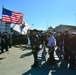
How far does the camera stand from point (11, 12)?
68.2ft

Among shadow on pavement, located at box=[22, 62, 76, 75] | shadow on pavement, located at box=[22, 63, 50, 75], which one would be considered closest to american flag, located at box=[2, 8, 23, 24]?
shadow on pavement, located at box=[22, 63, 50, 75]

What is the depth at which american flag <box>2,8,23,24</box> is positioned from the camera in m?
20.2

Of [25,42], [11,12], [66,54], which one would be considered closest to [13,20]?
[11,12]

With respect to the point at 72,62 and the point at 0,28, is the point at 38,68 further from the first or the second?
the point at 0,28

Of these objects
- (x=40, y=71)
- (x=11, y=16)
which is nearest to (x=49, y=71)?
(x=40, y=71)

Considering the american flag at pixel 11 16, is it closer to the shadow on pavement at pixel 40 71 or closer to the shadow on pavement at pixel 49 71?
the shadow on pavement at pixel 40 71

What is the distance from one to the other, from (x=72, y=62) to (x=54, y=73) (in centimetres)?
136

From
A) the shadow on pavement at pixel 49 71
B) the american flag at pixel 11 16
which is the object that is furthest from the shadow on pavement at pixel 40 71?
the american flag at pixel 11 16

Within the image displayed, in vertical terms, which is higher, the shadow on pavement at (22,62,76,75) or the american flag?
the american flag

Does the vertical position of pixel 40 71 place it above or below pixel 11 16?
below

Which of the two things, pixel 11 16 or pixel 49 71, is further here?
pixel 11 16

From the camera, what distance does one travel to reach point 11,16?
68.1 feet

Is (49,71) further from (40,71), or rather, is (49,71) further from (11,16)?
(11,16)

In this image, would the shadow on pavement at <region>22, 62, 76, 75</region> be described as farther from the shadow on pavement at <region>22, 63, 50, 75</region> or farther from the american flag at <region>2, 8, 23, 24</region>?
the american flag at <region>2, 8, 23, 24</region>
